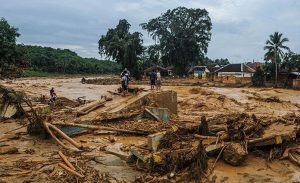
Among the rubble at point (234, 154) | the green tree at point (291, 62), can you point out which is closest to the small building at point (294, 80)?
the green tree at point (291, 62)

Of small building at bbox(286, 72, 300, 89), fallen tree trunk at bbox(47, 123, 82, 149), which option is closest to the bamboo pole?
fallen tree trunk at bbox(47, 123, 82, 149)

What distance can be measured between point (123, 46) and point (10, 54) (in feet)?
140

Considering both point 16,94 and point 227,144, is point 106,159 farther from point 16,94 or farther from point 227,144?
point 16,94

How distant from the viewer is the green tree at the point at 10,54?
66.2 feet

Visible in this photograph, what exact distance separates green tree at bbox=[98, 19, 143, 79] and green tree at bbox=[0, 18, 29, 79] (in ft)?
A: 131

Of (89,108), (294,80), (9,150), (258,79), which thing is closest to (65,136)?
(9,150)

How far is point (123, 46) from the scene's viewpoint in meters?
63.8

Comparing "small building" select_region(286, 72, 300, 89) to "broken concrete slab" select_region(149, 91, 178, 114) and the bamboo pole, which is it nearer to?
"broken concrete slab" select_region(149, 91, 178, 114)

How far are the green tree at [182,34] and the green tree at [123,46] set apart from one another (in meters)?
5.81

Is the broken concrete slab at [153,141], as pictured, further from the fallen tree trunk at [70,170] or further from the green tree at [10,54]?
the green tree at [10,54]

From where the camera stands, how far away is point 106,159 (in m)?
9.92

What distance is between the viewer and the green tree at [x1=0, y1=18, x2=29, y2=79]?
20188mm

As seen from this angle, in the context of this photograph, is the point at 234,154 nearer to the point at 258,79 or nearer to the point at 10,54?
the point at 10,54

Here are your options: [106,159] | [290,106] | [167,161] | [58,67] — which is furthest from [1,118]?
[58,67]
